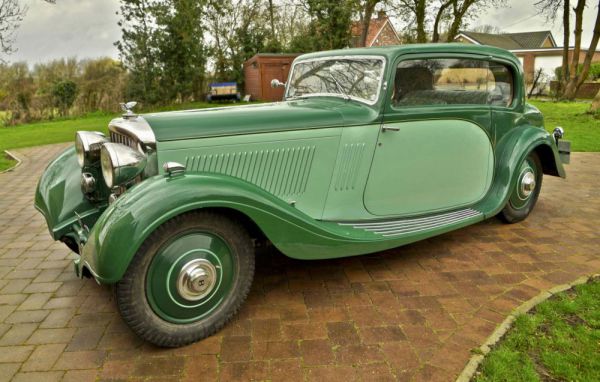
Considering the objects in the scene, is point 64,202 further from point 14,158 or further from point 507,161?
point 14,158

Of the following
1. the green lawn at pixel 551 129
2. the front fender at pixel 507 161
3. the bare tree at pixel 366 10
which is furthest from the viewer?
the bare tree at pixel 366 10

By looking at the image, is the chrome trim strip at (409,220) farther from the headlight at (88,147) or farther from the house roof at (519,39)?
the house roof at (519,39)

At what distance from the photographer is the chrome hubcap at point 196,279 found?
97.2 inches

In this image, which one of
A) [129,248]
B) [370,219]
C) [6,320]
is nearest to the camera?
[129,248]

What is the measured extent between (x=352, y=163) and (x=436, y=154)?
0.86 metres

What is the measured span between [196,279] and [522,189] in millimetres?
3515

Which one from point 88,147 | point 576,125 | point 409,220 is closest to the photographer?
point 88,147

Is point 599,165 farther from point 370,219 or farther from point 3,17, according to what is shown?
point 3,17

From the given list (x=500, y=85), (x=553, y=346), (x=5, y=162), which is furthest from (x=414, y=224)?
(x=5, y=162)

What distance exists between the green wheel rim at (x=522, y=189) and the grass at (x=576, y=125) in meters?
5.17

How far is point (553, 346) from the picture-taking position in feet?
8.09

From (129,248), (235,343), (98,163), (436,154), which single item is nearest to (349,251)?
(235,343)

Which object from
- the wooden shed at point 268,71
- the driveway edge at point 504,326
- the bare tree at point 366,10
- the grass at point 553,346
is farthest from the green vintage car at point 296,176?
the wooden shed at point 268,71

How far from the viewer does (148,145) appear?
2621 millimetres
